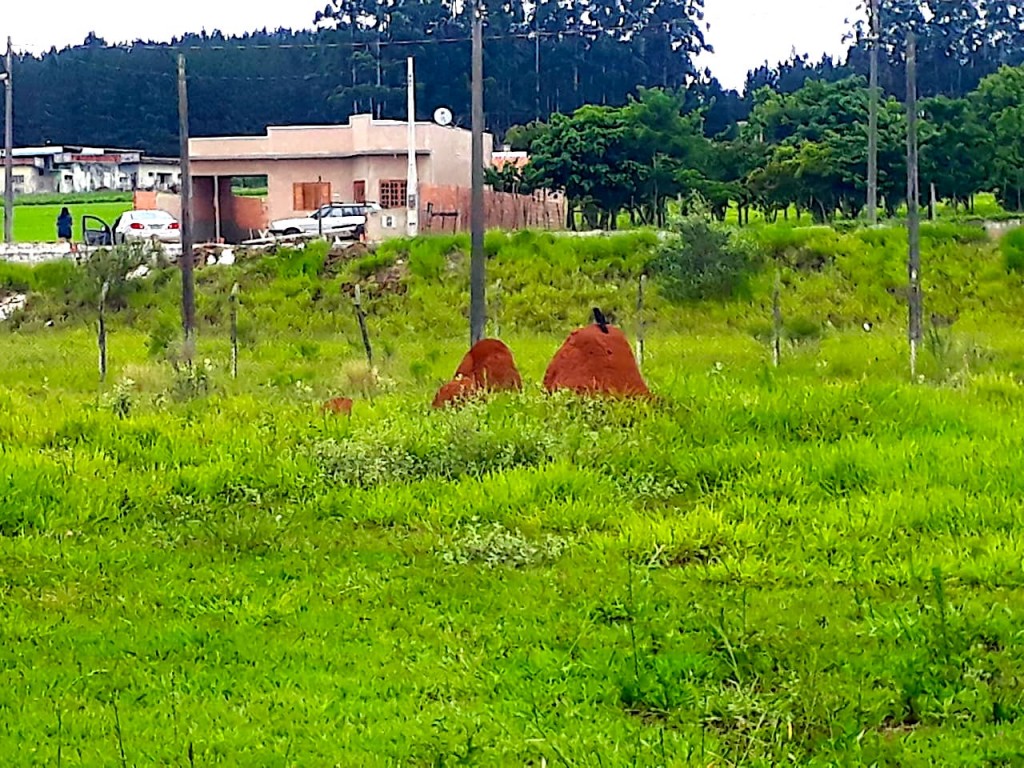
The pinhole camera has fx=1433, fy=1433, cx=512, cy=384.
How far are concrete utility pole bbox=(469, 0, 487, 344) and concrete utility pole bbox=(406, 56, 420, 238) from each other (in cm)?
1410

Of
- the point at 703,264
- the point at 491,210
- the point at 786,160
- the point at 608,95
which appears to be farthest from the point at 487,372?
the point at 608,95

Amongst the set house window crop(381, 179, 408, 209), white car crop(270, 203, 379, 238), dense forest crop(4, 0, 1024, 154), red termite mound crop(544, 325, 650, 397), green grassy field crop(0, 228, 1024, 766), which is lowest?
green grassy field crop(0, 228, 1024, 766)

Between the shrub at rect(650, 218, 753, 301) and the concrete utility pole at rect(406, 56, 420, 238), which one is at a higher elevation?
the concrete utility pole at rect(406, 56, 420, 238)

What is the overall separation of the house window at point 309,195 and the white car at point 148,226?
12.1 ft

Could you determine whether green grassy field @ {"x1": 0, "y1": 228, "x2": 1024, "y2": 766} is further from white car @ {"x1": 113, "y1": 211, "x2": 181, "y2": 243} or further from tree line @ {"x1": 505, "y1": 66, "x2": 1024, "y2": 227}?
white car @ {"x1": 113, "y1": 211, "x2": 181, "y2": 243}

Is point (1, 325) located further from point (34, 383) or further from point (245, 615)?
point (245, 615)

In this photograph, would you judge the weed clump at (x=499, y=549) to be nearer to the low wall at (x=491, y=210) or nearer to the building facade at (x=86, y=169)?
the low wall at (x=491, y=210)

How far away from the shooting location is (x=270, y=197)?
147 feet

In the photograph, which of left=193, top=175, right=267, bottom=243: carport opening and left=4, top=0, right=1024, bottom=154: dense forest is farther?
left=4, top=0, right=1024, bottom=154: dense forest

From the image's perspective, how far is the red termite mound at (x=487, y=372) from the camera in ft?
46.6

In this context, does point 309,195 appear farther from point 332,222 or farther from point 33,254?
point 33,254

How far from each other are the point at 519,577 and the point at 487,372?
6.34m

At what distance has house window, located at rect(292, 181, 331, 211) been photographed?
44406 millimetres

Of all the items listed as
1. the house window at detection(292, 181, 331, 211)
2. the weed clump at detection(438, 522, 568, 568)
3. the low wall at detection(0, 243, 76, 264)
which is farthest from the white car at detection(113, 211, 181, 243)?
the weed clump at detection(438, 522, 568, 568)
